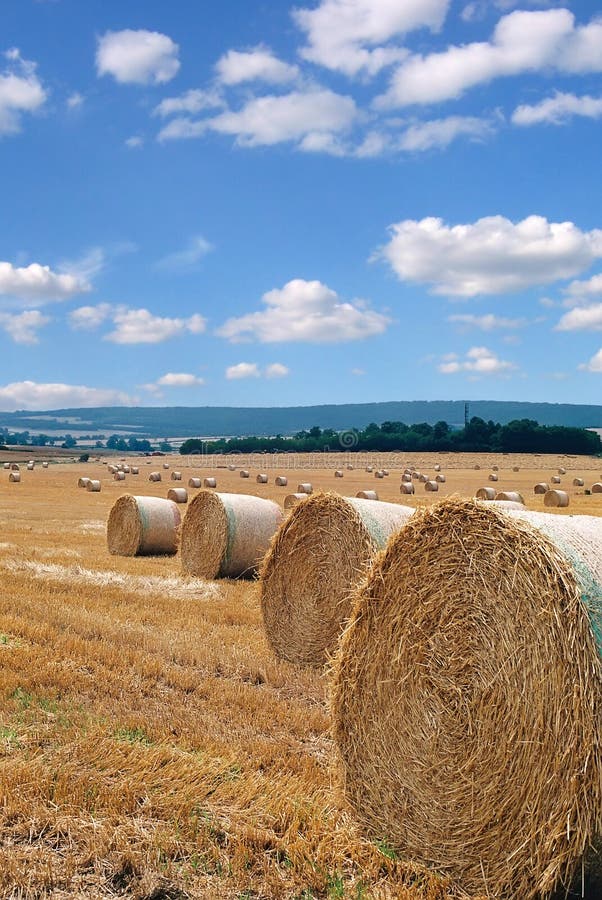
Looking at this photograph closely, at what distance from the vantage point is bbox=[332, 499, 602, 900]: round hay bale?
414cm

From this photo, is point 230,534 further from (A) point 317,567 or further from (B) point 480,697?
(B) point 480,697

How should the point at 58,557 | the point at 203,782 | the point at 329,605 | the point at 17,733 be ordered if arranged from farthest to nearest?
1. the point at 58,557
2. the point at 329,605
3. the point at 17,733
4. the point at 203,782

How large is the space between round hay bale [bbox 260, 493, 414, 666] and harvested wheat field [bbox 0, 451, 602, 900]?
34cm

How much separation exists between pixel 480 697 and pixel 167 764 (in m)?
2.22

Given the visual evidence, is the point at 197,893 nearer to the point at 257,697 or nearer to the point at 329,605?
the point at 257,697

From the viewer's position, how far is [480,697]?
4.71m

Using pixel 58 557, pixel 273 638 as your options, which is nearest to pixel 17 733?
pixel 273 638

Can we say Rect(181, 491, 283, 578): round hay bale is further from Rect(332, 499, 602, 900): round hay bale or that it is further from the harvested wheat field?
Rect(332, 499, 602, 900): round hay bale

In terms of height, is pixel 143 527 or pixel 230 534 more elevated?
pixel 230 534

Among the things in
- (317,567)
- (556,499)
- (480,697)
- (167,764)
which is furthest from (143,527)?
(556,499)

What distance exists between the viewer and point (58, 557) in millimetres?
14945

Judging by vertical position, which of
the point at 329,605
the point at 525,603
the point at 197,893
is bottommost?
the point at 197,893

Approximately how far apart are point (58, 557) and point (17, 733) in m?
9.27

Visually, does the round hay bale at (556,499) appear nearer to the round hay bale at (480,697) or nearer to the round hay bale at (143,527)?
the round hay bale at (143,527)
